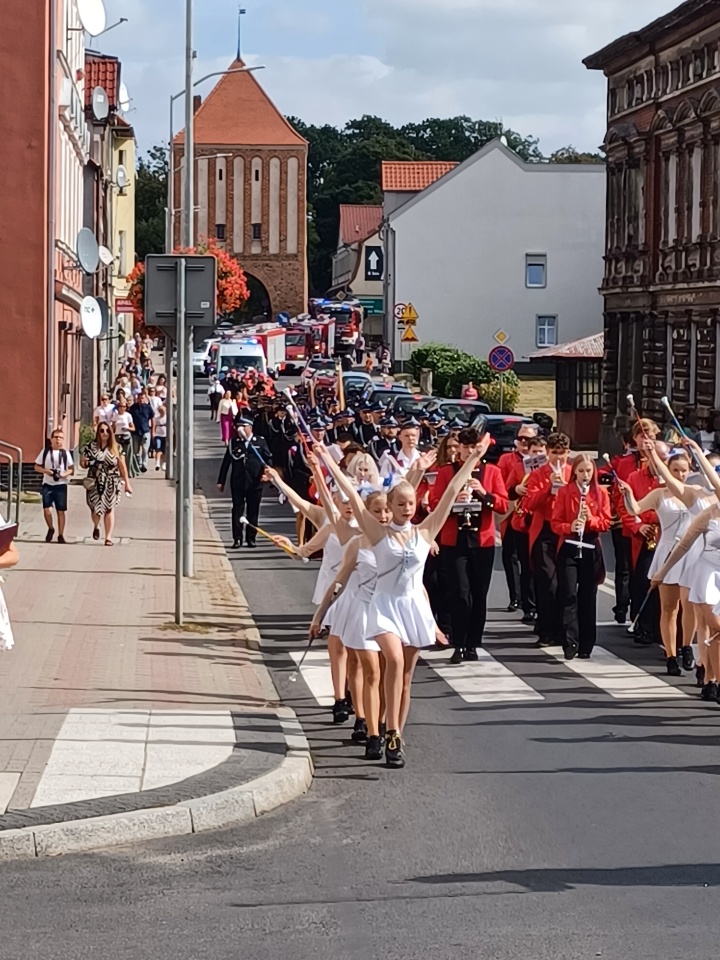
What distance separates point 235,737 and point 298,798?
112 cm

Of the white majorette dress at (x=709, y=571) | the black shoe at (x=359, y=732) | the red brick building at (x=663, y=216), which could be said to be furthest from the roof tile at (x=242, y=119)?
the black shoe at (x=359, y=732)

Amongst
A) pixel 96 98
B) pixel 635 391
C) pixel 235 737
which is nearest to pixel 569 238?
pixel 635 391

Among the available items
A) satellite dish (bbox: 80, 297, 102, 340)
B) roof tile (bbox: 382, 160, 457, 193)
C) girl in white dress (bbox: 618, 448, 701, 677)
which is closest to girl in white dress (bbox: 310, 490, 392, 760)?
girl in white dress (bbox: 618, 448, 701, 677)

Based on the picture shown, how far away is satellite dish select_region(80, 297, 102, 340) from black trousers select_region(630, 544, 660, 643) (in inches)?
619

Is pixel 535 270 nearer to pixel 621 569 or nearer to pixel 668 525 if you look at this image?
pixel 621 569

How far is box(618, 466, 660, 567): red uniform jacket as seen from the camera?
592 inches

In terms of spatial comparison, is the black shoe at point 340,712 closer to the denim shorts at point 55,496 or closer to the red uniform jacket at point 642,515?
the red uniform jacket at point 642,515

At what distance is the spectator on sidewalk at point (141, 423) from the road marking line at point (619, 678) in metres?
23.0

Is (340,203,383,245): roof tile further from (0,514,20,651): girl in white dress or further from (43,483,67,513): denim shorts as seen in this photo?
(0,514,20,651): girl in white dress

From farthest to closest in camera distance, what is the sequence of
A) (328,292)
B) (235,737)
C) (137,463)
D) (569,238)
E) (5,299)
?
(328,292)
(569,238)
(137,463)
(5,299)
(235,737)

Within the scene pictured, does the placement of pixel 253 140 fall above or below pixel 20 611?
above

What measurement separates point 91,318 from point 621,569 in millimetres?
15741

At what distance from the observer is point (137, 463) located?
36625 millimetres

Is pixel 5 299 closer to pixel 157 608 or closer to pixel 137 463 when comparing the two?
pixel 137 463
